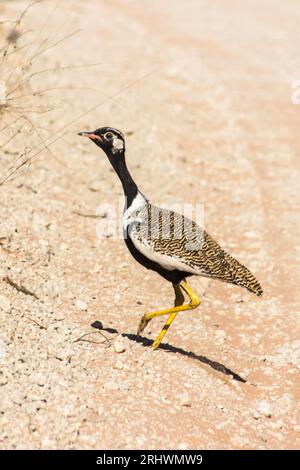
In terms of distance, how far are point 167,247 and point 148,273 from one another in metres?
2.27

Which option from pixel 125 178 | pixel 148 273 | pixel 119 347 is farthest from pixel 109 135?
pixel 148 273

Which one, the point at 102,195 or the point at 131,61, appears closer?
the point at 102,195

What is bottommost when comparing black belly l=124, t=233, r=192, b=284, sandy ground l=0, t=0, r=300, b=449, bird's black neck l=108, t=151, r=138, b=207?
sandy ground l=0, t=0, r=300, b=449

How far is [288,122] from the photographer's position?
48.4ft

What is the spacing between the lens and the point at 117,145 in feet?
22.5

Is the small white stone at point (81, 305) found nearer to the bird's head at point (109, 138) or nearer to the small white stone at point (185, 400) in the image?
the bird's head at point (109, 138)

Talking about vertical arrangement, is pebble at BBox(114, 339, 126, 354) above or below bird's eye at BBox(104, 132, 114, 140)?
below

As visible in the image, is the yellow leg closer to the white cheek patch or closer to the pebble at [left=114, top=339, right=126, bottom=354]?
the pebble at [left=114, top=339, right=126, bottom=354]

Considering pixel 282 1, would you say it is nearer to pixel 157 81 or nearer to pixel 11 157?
pixel 157 81

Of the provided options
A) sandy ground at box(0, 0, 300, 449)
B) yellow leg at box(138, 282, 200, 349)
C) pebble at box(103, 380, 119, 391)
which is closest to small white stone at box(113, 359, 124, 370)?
sandy ground at box(0, 0, 300, 449)

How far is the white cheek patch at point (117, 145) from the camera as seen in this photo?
6840 millimetres

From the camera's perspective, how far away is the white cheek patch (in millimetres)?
6840

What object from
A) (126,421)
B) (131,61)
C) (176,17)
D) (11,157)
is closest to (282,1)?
(176,17)
